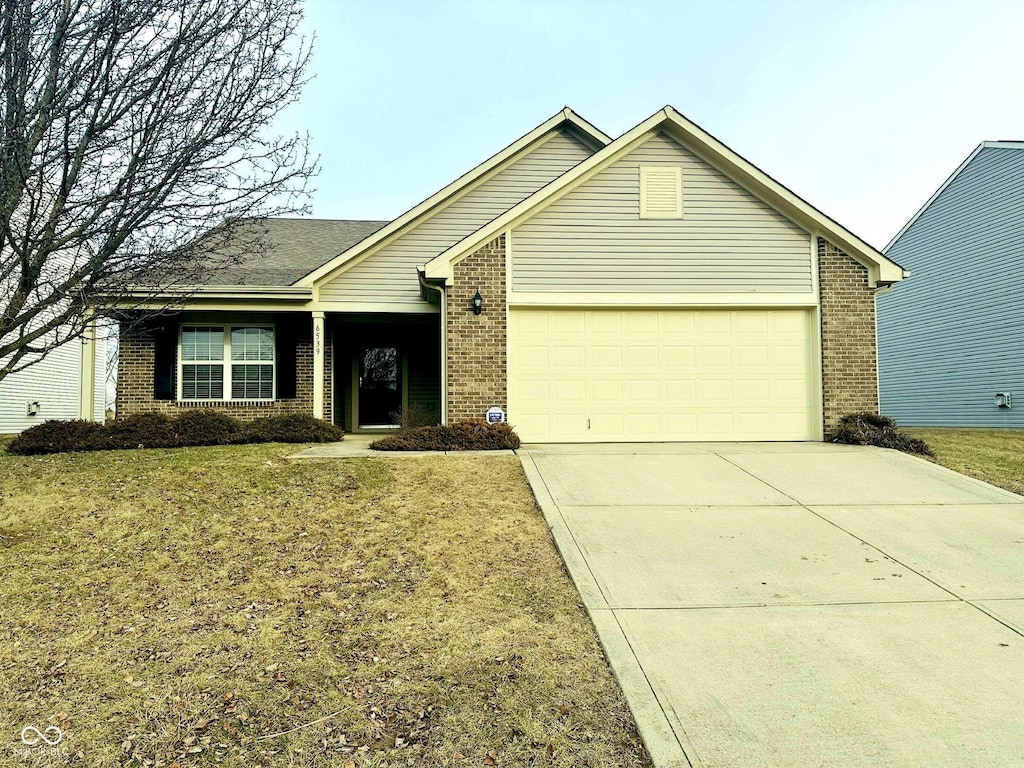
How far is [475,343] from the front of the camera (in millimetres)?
11594

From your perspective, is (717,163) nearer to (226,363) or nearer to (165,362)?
(226,363)

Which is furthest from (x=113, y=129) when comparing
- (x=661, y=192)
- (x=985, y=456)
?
(x=985, y=456)

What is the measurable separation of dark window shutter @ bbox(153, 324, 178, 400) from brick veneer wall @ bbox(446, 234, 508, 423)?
254 inches

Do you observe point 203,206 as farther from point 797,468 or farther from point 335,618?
point 797,468

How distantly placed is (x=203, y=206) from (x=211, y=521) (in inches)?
129

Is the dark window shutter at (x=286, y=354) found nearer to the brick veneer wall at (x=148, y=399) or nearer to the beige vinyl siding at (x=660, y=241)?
the brick veneer wall at (x=148, y=399)

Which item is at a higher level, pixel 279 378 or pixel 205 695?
pixel 279 378

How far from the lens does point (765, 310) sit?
39.9 ft

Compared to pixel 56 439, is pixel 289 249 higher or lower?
higher

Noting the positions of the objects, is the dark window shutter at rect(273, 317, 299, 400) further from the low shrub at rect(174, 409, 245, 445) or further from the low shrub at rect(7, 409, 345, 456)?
the low shrub at rect(174, 409, 245, 445)

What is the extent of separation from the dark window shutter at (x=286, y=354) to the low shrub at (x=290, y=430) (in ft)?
4.65

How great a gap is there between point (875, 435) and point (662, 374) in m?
3.55

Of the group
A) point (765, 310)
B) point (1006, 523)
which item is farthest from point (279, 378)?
point (1006, 523)

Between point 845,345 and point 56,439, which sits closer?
point 56,439
